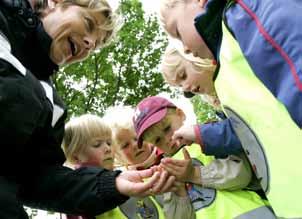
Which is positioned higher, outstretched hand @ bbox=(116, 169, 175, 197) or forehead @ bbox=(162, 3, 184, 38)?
forehead @ bbox=(162, 3, 184, 38)

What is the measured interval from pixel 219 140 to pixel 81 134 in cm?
119

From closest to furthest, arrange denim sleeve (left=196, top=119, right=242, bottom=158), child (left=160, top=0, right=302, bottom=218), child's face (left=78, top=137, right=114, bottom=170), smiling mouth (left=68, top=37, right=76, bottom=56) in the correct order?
1. child (left=160, top=0, right=302, bottom=218)
2. denim sleeve (left=196, top=119, right=242, bottom=158)
3. smiling mouth (left=68, top=37, right=76, bottom=56)
4. child's face (left=78, top=137, right=114, bottom=170)

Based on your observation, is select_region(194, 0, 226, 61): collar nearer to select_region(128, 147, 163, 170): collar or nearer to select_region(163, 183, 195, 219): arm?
select_region(163, 183, 195, 219): arm

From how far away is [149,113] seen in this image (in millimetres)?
3072

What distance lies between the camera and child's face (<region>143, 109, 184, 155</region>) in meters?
3.04

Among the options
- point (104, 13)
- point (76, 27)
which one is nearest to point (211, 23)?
point (76, 27)

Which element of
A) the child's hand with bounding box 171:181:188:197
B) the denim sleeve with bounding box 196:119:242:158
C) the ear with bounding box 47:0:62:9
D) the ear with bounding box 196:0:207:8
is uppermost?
the ear with bounding box 196:0:207:8

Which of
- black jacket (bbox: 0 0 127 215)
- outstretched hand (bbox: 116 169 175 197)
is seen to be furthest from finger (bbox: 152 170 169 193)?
black jacket (bbox: 0 0 127 215)

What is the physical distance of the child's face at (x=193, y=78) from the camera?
2.95m

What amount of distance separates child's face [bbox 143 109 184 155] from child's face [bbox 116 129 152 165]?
47cm

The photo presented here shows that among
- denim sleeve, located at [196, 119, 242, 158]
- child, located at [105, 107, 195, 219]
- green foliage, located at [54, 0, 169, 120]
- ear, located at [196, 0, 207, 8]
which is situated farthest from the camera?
green foliage, located at [54, 0, 169, 120]

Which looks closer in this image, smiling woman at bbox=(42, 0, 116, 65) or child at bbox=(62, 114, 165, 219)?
smiling woman at bbox=(42, 0, 116, 65)

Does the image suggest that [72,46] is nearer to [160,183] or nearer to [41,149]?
[41,149]

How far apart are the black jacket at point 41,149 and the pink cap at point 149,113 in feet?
1.61
